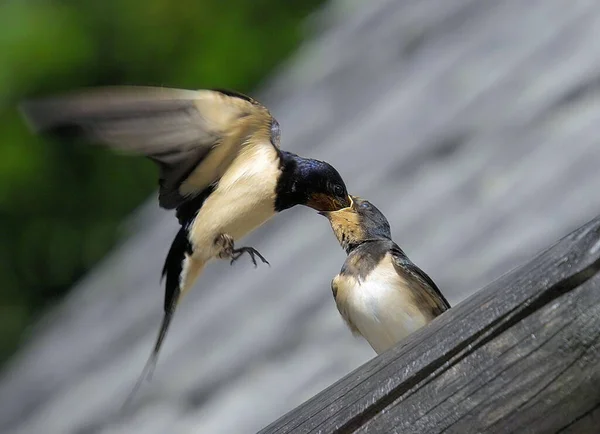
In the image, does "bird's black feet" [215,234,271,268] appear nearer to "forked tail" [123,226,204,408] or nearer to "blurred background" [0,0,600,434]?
"forked tail" [123,226,204,408]

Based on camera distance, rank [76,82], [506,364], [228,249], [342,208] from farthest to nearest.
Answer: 1. [76,82]
2. [342,208]
3. [228,249]
4. [506,364]

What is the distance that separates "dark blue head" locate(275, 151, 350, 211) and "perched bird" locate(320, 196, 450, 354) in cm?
27

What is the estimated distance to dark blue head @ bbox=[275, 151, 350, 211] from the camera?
1.36m

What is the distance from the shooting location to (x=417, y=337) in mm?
1305

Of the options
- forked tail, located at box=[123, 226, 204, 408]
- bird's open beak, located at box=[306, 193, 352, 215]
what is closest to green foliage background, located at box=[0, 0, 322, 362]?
forked tail, located at box=[123, 226, 204, 408]

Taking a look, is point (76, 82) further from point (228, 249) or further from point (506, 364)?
point (506, 364)

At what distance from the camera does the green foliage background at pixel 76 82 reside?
13.3 ft

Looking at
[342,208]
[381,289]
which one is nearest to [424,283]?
[381,289]

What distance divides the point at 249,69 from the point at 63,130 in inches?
132

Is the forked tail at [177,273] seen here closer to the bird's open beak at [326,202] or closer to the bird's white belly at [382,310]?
the bird's open beak at [326,202]

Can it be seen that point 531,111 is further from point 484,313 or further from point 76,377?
point 484,313

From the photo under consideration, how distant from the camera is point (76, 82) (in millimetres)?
4078

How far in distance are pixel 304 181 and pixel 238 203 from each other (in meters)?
0.07

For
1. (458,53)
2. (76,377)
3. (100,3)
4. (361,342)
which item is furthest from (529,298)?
(100,3)
